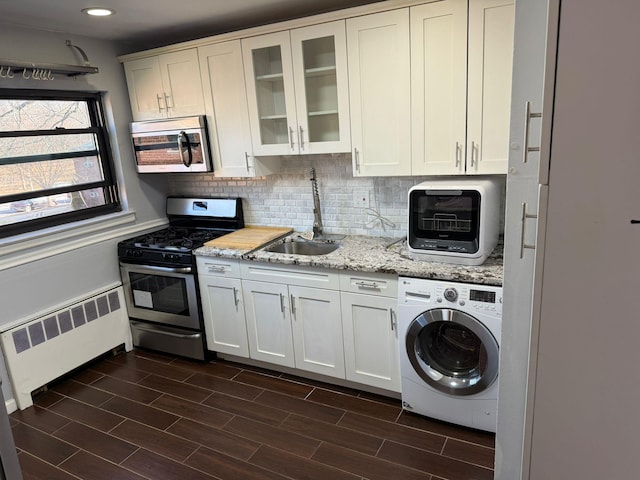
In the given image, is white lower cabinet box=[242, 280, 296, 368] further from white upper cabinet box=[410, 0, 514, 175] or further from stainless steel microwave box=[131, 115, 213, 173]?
white upper cabinet box=[410, 0, 514, 175]

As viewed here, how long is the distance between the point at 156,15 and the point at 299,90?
0.99 m

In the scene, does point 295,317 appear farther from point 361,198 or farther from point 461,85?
point 461,85

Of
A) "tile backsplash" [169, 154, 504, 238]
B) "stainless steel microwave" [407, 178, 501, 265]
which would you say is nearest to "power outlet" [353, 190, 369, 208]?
"tile backsplash" [169, 154, 504, 238]

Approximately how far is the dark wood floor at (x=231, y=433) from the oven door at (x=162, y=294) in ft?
1.38

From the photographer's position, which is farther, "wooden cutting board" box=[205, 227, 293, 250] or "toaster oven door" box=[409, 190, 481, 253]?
"wooden cutting board" box=[205, 227, 293, 250]

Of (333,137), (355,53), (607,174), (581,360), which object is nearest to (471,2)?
(355,53)

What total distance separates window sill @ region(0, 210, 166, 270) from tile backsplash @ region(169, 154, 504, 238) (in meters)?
0.71

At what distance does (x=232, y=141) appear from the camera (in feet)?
10.3

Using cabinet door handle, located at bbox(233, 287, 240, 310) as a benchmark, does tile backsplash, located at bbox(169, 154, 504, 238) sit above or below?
above

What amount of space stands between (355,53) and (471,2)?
66 centimetres

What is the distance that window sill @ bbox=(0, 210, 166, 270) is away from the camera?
2807 mm

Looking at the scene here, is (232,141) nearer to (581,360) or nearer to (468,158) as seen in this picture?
(468,158)

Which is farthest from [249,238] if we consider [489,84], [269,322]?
[489,84]

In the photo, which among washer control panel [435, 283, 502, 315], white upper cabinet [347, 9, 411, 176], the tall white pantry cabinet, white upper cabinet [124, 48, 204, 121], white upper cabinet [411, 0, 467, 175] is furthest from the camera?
white upper cabinet [124, 48, 204, 121]
